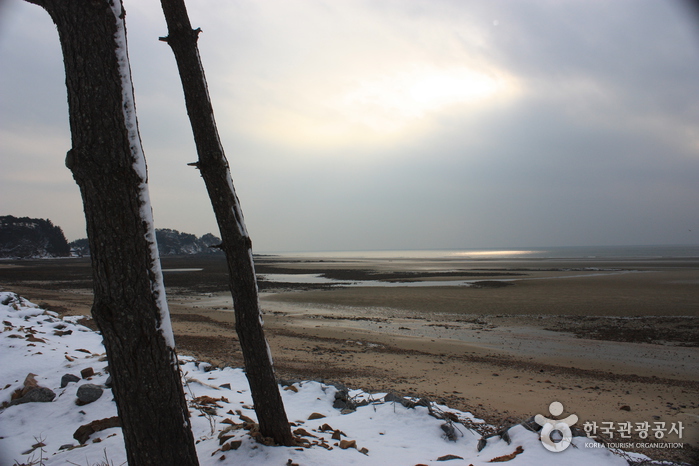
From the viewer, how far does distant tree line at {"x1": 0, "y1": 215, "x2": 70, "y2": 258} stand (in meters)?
88.4

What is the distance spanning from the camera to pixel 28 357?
6023 mm

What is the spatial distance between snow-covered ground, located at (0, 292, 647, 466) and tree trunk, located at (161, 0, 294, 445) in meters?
0.41

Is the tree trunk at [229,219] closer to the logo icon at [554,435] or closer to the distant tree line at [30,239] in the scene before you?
the logo icon at [554,435]

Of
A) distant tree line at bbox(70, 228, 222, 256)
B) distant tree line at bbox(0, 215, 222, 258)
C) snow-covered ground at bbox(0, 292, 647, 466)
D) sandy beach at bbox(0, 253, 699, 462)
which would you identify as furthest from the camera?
distant tree line at bbox(70, 228, 222, 256)

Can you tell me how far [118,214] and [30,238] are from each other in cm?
11825

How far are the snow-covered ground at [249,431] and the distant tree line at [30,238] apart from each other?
11056cm

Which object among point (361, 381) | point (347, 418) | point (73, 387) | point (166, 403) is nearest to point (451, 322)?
point (361, 381)

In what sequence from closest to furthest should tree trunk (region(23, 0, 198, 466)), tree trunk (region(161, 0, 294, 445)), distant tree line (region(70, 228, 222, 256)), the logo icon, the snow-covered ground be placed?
tree trunk (region(23, 0, 198, 466)), tree trunk (region(161, 0, 294, 445)), the snow-covered ground, the logo icon, distant tree line (region(70, 228, 222, 256))

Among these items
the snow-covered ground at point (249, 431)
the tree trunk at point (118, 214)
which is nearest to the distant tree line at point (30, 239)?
the snow-covered ground at point (249, 431)

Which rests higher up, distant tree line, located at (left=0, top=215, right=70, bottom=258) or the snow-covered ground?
distant tree line, located at (left=0, top=215, right=70, bottom=258)

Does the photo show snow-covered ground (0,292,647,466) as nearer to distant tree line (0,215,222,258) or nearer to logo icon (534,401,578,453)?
logo icon (534,401,578,453)

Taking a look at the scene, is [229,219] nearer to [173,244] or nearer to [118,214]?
[118,214]

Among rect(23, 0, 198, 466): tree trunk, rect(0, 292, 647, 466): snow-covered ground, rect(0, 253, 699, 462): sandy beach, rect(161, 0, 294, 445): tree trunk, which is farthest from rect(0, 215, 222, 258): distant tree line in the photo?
rect(23, 0, 198, 466): tree trunk

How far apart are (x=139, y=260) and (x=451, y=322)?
15217 millimetres
